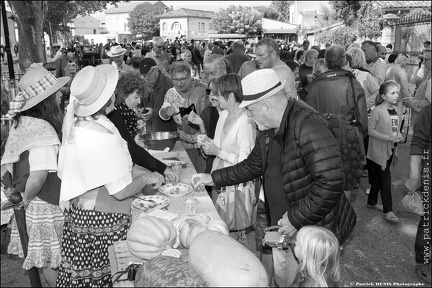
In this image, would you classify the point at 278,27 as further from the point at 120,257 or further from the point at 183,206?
the point at 120,257

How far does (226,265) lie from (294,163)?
35.3 inches

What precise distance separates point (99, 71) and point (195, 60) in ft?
50.3

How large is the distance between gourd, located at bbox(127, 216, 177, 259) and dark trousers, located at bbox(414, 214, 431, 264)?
2584 millimetres

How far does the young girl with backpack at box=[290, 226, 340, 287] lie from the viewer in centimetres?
202

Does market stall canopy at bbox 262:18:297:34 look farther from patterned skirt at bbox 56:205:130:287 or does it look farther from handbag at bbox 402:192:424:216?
patterned skirt at bbox 56:205:130:287

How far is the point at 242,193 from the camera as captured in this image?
11.8ft

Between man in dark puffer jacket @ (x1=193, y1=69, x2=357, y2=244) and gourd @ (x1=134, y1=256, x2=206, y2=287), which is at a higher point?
man in dark puffer jacket @ (x1=193, y1=69, x2=357, y2=244)

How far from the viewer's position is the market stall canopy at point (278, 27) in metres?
48.7

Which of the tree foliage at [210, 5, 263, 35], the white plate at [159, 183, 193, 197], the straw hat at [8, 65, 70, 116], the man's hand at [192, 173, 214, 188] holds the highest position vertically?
the tree foliage at [210, 5, 263, 35]

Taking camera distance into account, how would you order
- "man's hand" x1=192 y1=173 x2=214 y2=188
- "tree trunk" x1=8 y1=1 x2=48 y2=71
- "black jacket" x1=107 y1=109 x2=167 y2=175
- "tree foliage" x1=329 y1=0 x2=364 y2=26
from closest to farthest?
"man's hand" x1=192 y1=173 x2=214 y2=188
"black jacket" x1=107 y1=109 x2=167 y2=175
"tree trunk" x1=8 y1=1 x2=48 y2=71
"tree foliage" x1=329 y1=0 x2=364 y2=26

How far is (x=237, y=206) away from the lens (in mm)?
3604

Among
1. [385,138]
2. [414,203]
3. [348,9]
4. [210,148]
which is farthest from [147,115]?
[348,9]

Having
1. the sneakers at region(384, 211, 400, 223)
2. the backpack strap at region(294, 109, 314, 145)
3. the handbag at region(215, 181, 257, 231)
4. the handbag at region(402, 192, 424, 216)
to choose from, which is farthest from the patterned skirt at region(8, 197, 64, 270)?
the sneakers at region(384, 211, 400, 223)

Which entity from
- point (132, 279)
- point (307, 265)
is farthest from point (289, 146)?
point (132, 279)
